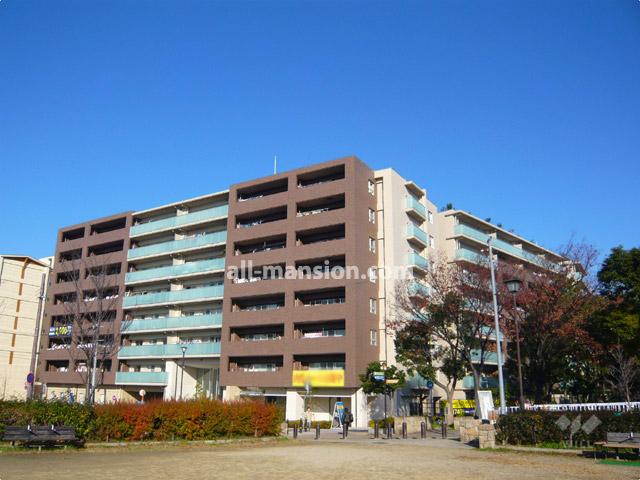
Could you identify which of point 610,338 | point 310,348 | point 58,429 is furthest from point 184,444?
point 610,338

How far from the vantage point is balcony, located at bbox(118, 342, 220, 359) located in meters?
48.9

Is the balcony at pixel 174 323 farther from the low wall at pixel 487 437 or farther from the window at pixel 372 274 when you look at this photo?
the low wall at pixel 487 437

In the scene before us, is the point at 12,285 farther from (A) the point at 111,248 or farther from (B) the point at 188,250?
(B) the point at 188,250

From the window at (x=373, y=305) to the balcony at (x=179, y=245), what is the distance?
597 inches

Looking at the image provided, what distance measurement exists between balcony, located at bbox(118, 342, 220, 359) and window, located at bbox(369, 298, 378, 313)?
46.9 feet

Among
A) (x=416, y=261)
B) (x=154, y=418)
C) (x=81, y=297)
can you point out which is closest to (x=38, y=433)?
(x=154, y=418)

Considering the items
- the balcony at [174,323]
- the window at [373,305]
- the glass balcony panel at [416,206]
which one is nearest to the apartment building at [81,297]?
the balcony at [174,323]

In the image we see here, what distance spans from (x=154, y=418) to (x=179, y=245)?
3402cm

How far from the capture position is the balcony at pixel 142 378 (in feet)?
165

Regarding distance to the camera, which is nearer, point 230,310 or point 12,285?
point 230,310

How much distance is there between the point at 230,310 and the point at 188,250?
30.0ft

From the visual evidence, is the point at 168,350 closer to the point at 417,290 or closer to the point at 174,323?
the point at 174,323

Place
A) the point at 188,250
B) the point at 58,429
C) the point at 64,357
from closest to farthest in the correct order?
1. the point at 58,429
2. the point at 188,250
3. the point at 64,357

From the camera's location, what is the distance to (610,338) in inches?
1459
